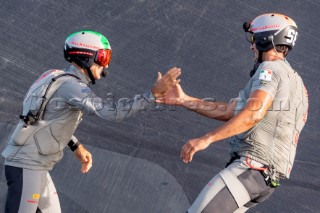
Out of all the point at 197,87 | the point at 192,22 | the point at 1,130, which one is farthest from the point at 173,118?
the point at 1,130

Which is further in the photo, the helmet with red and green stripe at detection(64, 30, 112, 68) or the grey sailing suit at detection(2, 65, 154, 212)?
the helmet with red and green stripe at detection(64, 30, 112, 68)

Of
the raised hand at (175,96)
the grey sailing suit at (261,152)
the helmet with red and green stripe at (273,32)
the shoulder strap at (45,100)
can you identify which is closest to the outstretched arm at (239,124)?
the grey sailing suit at (261,152)

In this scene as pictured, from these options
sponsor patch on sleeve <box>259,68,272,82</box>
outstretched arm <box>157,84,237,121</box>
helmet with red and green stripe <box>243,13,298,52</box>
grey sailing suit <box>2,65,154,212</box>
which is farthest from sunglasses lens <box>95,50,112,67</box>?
sponsor patch on sleeve <box>259,68,272,82</box>

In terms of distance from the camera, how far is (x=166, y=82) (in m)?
4.49

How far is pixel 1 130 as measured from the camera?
614 cm

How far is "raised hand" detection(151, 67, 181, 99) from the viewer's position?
4.48 metres

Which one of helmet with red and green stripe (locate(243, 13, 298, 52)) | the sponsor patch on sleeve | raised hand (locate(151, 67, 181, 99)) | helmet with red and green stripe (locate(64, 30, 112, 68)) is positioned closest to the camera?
the sponsor patch on sleeve

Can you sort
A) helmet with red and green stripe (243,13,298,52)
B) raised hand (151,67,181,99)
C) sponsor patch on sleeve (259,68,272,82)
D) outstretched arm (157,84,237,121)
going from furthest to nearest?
1. outstretched arm (157,84,237,121)
2. helmet with red and green stripe (243,13,298,52)
3. raised hand (151,67,181,99)
4. sponsor patch on sleeve (259,68,272,82)

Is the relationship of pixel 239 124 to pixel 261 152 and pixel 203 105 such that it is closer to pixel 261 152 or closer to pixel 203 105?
pixel 261 152

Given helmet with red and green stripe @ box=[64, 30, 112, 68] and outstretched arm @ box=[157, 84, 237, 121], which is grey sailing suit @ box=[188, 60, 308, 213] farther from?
helmet with red and green stripe @ box=[64, 30, 112, 68]

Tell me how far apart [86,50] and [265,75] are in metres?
1.16

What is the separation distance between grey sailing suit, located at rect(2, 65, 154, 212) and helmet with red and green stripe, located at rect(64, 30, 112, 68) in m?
0.17

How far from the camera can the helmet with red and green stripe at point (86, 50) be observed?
4809 mm

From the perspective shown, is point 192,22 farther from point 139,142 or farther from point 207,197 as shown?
point 207,197
